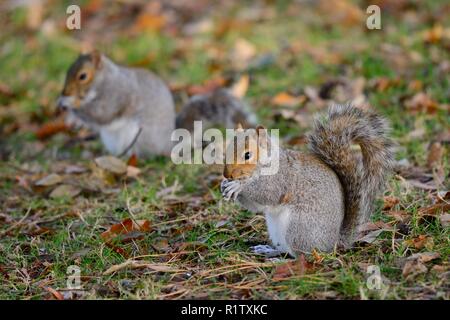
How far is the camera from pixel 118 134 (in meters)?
4.25

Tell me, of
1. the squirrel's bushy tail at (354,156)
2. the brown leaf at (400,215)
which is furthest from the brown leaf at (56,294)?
the brown leaf at (400,215)

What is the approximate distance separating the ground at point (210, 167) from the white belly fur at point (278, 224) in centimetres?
7

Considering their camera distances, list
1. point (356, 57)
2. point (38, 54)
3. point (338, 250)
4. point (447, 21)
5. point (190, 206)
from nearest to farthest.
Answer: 1. point (338, 250)
2. point (190, 206)
3. point (356, 57)
4. point (447, 21)
5. point (38, 54)

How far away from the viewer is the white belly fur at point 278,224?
2.57 metres

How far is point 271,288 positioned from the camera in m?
2.34

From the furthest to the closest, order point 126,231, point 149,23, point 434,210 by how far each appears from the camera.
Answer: point 149,23, point 126,231, point 434,210

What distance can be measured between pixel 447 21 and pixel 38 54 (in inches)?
123

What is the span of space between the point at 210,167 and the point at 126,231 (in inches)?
35.5

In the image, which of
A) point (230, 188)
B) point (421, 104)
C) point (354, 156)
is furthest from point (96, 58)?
point (354, 156)

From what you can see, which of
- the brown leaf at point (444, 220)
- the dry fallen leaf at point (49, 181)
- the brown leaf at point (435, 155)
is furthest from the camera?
the dry fallen leaf at point (49, 181)

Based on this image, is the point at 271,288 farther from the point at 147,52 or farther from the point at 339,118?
the point at 147,52

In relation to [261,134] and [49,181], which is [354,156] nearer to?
[261,134]

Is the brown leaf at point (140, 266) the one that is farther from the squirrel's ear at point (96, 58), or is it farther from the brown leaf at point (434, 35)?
the brown leaf at point (434, 35)

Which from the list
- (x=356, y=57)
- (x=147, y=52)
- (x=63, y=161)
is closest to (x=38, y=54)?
(x=147, y=52)
